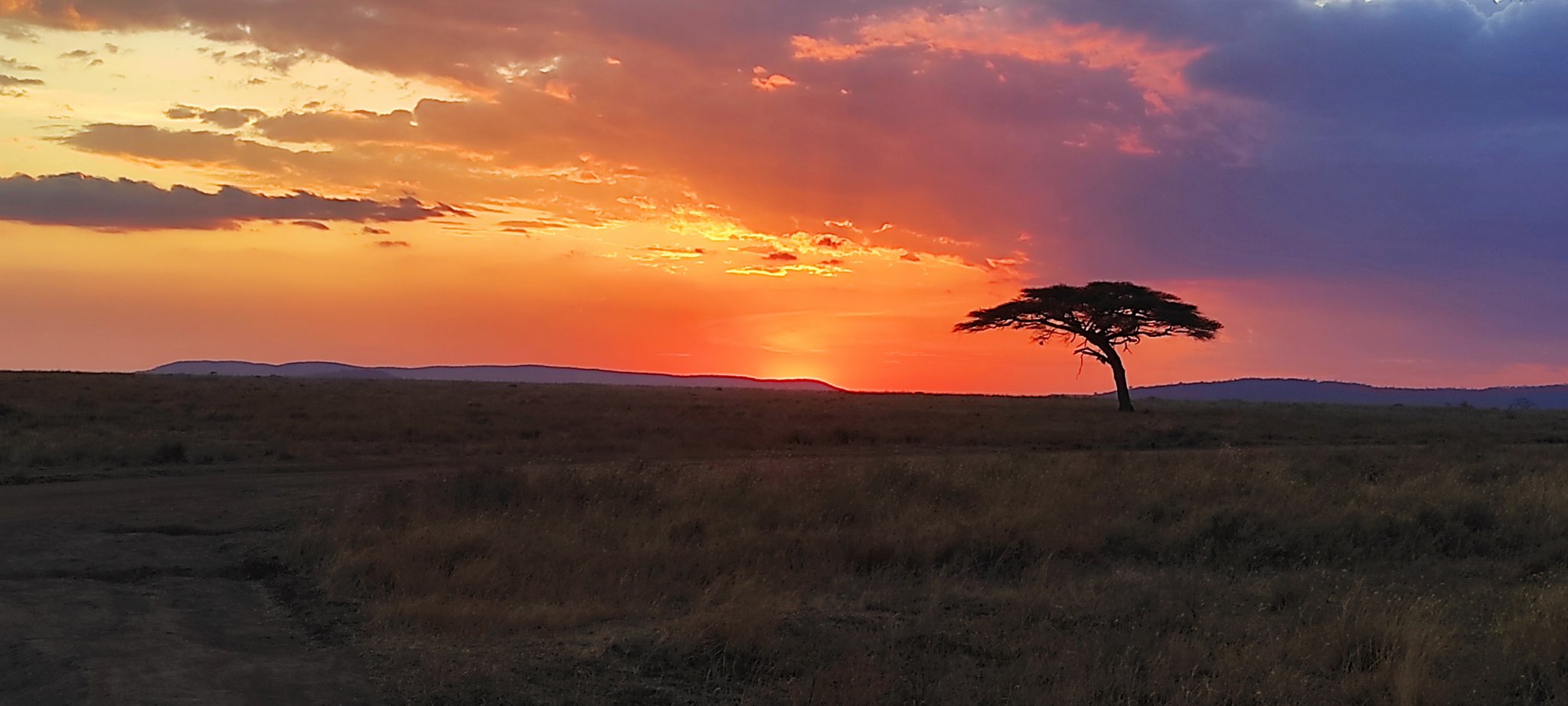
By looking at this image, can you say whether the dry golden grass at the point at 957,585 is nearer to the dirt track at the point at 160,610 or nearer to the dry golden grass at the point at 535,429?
the dirt track at the point at 160,610

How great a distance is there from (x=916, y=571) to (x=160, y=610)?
802 cm

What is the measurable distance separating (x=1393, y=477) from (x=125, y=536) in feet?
72.6

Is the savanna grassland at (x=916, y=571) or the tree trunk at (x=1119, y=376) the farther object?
the tree trunk at (x=1119, y=376)

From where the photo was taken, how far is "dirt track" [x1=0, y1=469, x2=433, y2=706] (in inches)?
292

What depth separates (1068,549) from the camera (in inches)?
548

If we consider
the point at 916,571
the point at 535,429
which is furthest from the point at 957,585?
the point at 535,429

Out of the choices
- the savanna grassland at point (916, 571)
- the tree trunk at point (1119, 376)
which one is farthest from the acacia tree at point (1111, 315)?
the savanna grassland at point (916, 571)

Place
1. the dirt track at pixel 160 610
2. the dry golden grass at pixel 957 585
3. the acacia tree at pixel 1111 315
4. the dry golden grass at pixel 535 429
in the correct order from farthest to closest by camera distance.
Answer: the acacia tree at pixel 1111 315 → the dry golden grass at pixel 535 429 → the dry golden grass at pixel 957 585 → the dirt track at pixel 160 610

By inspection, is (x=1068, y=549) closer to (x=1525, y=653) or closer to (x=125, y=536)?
(x=1525, y=653)

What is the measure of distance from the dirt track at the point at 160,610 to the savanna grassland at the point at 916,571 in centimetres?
36

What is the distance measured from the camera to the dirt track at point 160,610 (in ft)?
24.3

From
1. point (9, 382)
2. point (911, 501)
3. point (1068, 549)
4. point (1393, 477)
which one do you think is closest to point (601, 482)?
point (911, 501)

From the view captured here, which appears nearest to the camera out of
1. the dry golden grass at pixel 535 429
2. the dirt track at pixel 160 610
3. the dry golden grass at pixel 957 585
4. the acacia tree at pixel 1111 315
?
the dirt track at pixel 160 610

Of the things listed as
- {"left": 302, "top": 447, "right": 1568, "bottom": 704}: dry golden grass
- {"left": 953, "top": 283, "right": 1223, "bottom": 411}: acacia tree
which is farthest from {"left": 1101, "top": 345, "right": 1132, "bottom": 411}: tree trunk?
{"left": 302, "top": 447, "right": 1568, "bottom": 704}: dry golden grass
